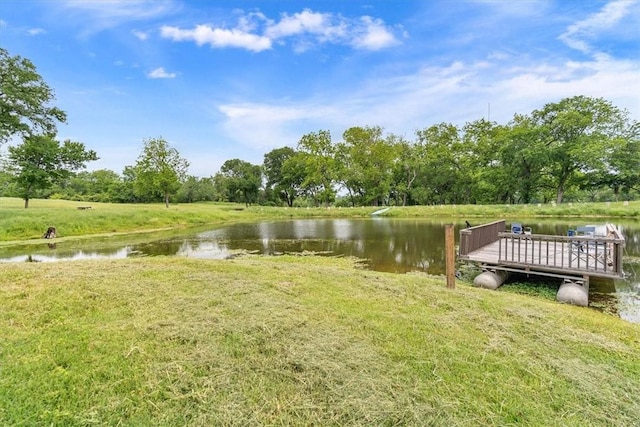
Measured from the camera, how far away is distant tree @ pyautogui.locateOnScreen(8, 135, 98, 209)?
1992cm

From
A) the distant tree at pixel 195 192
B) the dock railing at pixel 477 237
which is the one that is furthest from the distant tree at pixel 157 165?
the dock railing at pixel 477 237

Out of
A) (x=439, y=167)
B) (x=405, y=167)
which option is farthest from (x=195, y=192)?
(x=439, y=167)

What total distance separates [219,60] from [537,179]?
38498 mm

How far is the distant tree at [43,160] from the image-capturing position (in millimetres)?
19922

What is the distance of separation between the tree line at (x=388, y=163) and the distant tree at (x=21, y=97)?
56 millimetres

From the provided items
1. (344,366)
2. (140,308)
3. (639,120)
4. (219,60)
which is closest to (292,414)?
(344,366)

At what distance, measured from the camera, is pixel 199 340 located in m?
3.55

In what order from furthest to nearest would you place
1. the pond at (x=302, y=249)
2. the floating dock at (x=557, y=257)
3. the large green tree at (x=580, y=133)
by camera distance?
the large green tree at (x=580, y=133)
the pond at (x=302, y=249)
the floating dock at (x=557, y=257)

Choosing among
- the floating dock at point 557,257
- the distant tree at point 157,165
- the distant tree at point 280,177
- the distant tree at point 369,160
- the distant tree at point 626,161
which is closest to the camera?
the floating dock at point 557,257

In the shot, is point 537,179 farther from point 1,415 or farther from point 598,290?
point 1,415

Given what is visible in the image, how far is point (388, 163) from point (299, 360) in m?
41.9

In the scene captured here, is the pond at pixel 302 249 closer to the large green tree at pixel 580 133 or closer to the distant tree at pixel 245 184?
the large green tree at pixel 580 133

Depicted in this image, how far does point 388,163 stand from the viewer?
4262 cm

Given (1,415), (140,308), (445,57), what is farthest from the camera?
(445,57)
